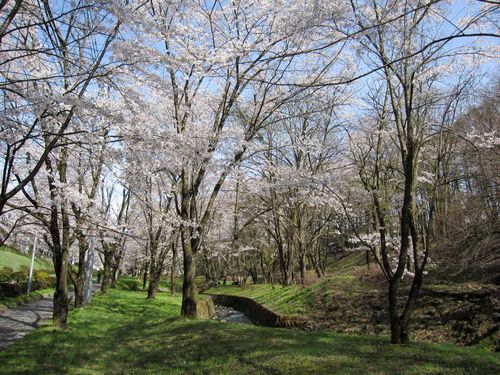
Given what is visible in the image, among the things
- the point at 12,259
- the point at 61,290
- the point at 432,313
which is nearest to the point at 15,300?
the point at 61,290

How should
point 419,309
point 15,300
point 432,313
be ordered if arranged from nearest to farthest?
1. point 432,313
2. point 419,309
3. point 15,300

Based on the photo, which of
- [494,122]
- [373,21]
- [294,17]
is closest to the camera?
[373,21]

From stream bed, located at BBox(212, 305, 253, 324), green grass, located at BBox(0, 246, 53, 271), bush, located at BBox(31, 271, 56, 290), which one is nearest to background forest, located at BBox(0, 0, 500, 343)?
stream bed, located at BBox(212, 305, 253, 324)

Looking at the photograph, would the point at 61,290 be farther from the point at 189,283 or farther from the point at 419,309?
the point at 419,309

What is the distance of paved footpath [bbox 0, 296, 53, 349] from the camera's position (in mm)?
11480

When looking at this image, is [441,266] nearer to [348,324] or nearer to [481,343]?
[348,324]

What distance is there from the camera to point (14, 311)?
57.2 ft

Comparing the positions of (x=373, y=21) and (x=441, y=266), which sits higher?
(x=373, y=21)

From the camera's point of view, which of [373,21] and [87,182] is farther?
[87,182]

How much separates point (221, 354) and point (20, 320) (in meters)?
10.3

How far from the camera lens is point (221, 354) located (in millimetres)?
8031

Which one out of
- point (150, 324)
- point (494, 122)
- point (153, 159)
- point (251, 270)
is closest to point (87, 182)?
point (150, 324)

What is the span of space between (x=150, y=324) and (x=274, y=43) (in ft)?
29.3

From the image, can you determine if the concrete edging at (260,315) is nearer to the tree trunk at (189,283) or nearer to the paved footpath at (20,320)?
the tree trunk at (189,283)
